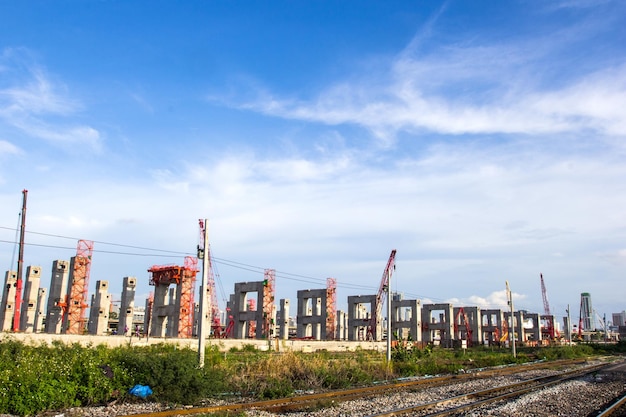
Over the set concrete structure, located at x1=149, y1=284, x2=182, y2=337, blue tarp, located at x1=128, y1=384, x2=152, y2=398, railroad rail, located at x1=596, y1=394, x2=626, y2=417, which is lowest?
railroad rail, located at x1=596, y1=394, x2=626, y2=417

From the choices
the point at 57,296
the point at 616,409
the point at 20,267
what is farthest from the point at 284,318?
the point at 616,409

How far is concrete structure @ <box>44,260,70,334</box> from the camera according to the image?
58.9 m

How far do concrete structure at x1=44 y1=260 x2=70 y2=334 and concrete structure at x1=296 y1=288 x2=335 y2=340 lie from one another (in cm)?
3153

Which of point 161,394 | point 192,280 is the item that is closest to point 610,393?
point 161,394

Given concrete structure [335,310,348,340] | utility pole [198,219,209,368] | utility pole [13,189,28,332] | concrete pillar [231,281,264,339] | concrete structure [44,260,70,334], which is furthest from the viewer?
concrete structure [335,310,348,340]

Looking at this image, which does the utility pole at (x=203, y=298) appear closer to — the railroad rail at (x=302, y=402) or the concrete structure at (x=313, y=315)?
the railroad rail at (x=302, y=402)

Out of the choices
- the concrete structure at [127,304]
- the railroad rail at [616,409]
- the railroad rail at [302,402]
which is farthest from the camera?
the concrete structure at [127,304]

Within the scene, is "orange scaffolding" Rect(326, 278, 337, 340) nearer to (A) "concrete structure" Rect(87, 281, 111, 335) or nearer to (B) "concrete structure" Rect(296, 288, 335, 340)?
(B) "concrete structure" Rect(296, 288, 335, 340)

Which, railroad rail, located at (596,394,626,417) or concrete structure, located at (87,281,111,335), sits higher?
concrete structure, located at (87,281,111,335)

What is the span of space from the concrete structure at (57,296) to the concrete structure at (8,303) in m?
3.73

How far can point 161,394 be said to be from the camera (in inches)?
640

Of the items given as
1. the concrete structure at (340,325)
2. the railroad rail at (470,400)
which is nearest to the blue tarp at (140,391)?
the railroad rail at (470,400)

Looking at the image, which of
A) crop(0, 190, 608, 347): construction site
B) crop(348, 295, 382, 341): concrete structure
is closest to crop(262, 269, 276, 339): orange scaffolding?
crop(0, 190, 608, 347): construction site

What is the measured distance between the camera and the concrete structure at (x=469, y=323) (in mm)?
95625
